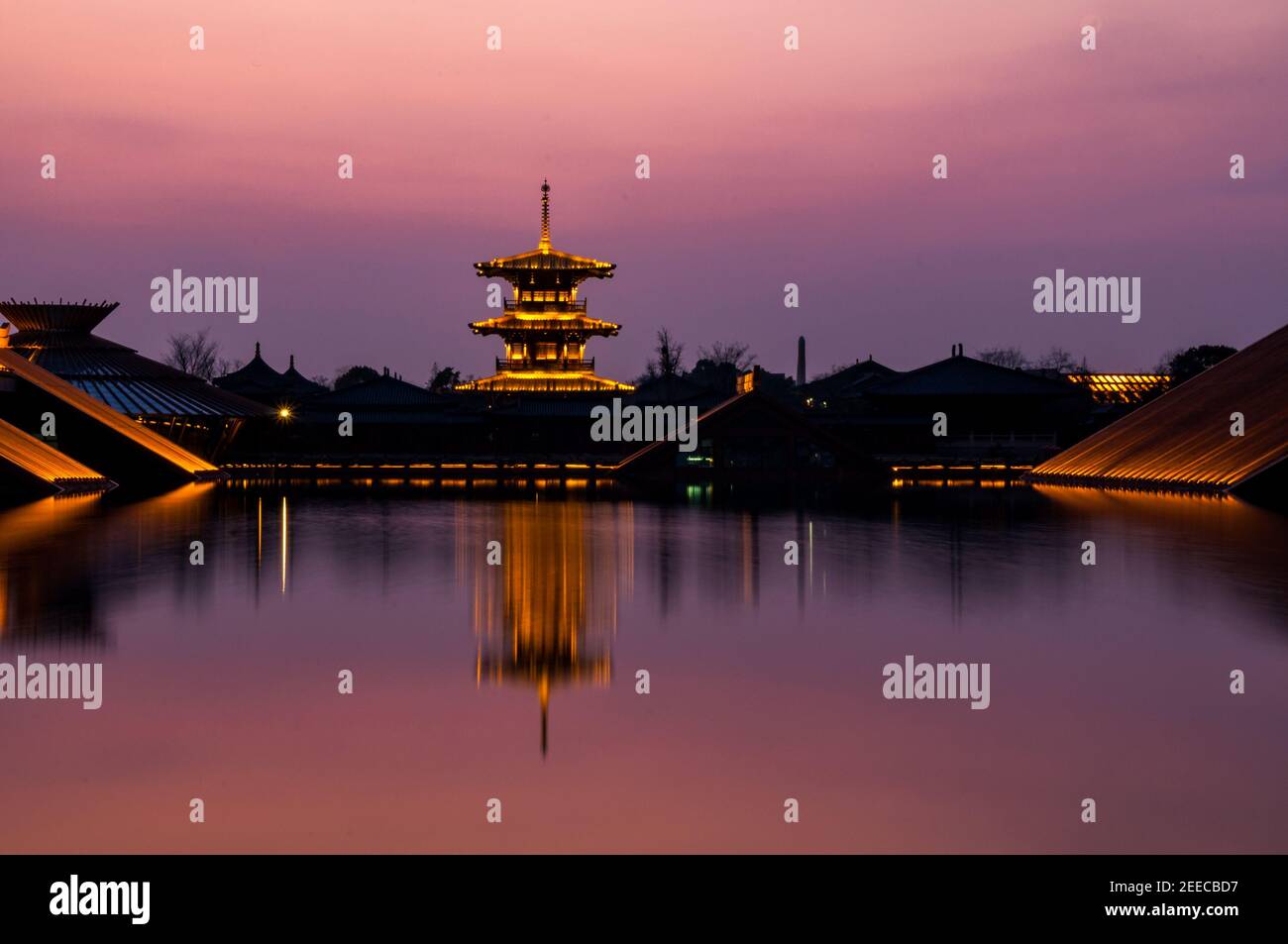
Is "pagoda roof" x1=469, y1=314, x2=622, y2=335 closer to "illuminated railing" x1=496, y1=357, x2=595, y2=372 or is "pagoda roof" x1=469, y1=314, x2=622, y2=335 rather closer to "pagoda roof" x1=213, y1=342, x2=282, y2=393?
"illuminated railing" x1=496, y1=357, x2=595, y2=372

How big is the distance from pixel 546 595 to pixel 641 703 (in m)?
6.72

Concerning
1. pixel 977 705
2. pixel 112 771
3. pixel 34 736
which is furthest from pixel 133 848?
pixel 977 705

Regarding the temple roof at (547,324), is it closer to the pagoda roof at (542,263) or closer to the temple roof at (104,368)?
the pagoda roof at (542,263)

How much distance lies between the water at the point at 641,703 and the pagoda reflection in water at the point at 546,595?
0.07 m

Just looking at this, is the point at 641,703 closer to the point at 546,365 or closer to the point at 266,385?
the point at 546,365

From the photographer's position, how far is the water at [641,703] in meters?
7.50

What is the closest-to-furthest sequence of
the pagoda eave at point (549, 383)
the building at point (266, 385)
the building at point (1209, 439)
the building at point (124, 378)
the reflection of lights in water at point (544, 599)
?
1. the reflection of lights in water at point (544, 599)
2. the building at point (1209, 439)
3. the building at point (124, 378)
4. the pagoda eave at point (549, 383)
5. the building at point (266, 385)

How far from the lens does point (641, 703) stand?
1050 cm

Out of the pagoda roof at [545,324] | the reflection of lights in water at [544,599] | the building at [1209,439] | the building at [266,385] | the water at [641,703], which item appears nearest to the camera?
the water at [641,703]

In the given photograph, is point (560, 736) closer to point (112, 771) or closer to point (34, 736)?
point (112, 771)

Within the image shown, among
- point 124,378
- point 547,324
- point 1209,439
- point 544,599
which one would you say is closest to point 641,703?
point 544,599

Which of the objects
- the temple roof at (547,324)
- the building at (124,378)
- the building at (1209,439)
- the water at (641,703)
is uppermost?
the temple roof at (547,324)

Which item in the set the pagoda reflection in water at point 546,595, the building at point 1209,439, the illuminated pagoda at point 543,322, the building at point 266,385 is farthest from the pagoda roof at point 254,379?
the pagoda reflection in water at point 546,595

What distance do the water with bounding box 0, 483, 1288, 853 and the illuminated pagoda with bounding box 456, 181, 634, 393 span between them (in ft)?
188
